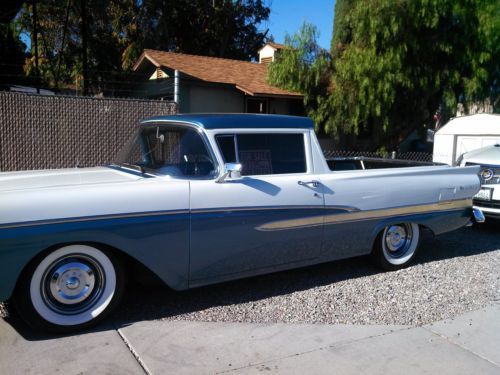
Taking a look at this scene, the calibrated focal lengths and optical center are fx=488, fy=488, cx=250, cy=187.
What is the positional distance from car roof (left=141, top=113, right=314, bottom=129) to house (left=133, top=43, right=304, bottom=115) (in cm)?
962

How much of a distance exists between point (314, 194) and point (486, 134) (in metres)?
6.75

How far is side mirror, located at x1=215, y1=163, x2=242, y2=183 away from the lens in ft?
Result: 13.0

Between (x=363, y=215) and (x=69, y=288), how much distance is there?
291 centimetres

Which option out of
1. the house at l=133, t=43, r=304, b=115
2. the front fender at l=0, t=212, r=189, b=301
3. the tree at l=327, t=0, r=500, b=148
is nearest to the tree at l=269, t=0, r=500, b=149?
the tree at l=327, t=0, r=500, b=148

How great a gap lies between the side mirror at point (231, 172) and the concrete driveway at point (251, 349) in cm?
119

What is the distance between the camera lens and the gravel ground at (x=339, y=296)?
13.6ft

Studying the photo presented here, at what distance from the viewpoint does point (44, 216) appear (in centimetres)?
339

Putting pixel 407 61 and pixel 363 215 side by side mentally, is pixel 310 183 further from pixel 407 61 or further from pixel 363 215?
pixel 407 61

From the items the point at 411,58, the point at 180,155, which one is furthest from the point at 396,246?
the point at 411,58

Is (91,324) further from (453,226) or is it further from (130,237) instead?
(453,226)

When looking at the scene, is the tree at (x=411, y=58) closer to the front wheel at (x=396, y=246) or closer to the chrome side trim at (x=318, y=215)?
the chrome side trim at (x=318, y=215)

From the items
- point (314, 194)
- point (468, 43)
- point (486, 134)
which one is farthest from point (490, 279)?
point (468, 43)

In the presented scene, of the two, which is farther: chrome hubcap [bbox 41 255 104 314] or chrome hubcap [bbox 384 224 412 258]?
chrome hubcap [bbox 384 224 412 258]

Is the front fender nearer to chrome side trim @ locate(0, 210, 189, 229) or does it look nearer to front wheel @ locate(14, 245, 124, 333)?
chrome side trim @ locate(0, 210, 189, 229)
